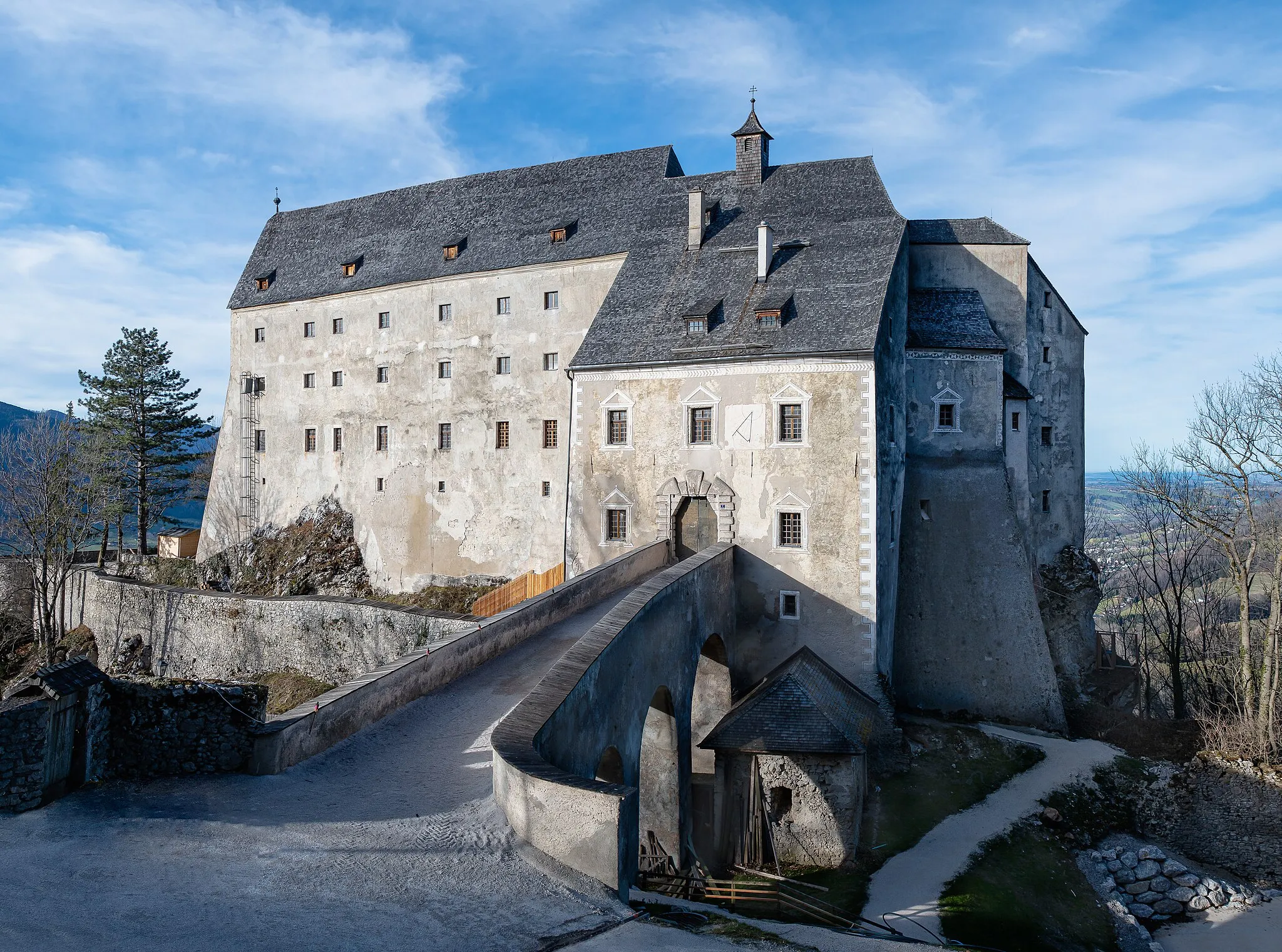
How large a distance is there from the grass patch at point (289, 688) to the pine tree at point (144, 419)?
20324 millimetres

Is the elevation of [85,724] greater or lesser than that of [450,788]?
greater

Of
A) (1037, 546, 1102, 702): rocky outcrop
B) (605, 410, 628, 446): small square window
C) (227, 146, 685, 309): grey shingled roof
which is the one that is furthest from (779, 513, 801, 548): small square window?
(227, 146, 685, 309): grey shingled roof

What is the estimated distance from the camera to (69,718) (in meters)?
9.55

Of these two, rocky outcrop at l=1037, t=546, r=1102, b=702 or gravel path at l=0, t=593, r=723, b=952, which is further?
rocky outcrop at l=1037, t=546, r=1102, b=702

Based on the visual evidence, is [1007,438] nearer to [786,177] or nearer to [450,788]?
[786,177]

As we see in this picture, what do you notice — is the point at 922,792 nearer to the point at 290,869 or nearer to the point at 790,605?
the point at 790,605

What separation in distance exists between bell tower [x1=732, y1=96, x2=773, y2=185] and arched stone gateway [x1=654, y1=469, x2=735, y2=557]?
12.0 meters

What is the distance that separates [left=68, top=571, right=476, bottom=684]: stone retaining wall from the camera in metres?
25.7

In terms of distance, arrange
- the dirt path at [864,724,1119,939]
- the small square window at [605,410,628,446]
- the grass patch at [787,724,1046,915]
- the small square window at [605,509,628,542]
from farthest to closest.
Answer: the small square window at [605,410,628,446] < the small square window at [605,509,628,542] < the grass patch at [787,724,1046,915] < the dirt path at [864,724,1119,939]

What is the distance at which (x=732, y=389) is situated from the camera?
81.6 ft

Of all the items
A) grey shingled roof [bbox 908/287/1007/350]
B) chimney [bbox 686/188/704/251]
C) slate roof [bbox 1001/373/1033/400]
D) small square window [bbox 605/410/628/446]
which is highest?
chimney [bbox 686/188/704/251]

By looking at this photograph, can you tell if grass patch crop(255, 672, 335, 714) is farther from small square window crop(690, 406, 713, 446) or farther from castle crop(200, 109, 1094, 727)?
small square window crop(690, 406, 713, 446)

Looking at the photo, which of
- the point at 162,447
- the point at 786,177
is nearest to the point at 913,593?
the point at 786,177

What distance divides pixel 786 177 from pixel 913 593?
14.6m
